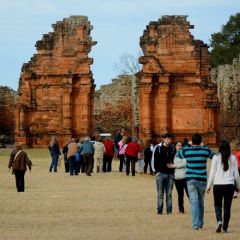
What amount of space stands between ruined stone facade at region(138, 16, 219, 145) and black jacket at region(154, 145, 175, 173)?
2538 centimetres

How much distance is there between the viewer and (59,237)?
14.3 metres

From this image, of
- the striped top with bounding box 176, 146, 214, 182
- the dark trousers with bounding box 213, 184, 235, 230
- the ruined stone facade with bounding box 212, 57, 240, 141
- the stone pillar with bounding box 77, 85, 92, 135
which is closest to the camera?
the dark trousers with bounding box 213, 184, 235, 230

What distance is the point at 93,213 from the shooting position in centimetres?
1788

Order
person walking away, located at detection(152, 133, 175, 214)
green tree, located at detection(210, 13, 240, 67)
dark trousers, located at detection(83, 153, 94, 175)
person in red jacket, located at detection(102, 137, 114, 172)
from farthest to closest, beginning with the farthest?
green tree, located at detection(210, 13, 240, 67) → person in red jacket, located at detection(102, 137, 114, 172) → dark trousers, located at detection(83, 153, 94, 175) → person walking away, located at detection(152, 133, 175, 214)

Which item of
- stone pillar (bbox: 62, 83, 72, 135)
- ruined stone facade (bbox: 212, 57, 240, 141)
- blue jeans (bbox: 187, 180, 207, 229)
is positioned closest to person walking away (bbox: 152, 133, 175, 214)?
blue jeans (bbox: 187, 180, 207, 229)

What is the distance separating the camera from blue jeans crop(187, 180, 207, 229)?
49.8 ft

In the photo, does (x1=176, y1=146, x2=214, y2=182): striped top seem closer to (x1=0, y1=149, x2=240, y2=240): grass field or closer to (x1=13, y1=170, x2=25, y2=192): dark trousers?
(x1=0, y1=149, x2=240, y2=240): grass field

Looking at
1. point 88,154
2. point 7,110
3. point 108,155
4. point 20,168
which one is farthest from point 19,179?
point 7,110

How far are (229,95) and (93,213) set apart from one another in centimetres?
3851

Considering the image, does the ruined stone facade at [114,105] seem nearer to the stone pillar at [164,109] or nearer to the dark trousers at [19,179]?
the stone pillar at [164,109]

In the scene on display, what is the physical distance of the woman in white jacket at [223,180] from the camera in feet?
48.1

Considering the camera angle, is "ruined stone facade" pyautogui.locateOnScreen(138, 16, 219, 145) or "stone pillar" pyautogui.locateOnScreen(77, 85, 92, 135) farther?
"stone pillar" pyautogui.locateOnScreen(77, 85, 92, 135)

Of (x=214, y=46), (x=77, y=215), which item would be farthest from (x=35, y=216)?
(x=214, y=46)

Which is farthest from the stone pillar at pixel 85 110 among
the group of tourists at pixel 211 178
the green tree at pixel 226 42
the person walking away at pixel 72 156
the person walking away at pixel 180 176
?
the green tree at pixel 226 42
